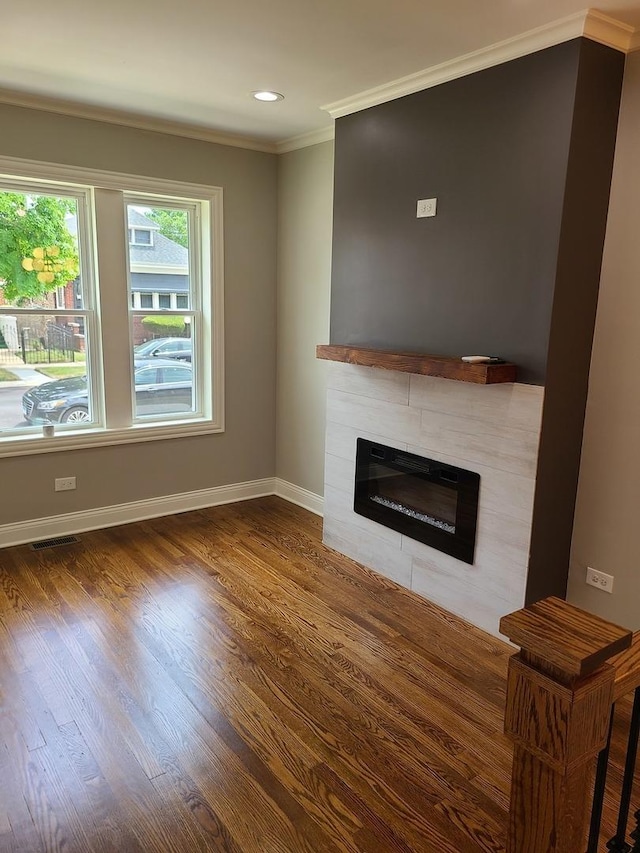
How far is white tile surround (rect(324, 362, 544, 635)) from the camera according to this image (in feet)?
9.11

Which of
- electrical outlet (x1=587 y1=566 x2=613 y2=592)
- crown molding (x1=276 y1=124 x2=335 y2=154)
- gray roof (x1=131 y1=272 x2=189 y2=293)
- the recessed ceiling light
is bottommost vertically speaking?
electrical outlet (x1=587 y1=566 x2=613 y2=592)

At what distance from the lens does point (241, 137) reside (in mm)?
4297

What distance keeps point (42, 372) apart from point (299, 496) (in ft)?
6.72

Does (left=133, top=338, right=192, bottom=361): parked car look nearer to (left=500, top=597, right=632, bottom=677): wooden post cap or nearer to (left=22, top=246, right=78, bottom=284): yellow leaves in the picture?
(left=22, top=246, right=78, bottom=284): yellow leaves

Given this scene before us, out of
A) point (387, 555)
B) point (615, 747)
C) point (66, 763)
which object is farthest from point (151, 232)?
point (615, 747)

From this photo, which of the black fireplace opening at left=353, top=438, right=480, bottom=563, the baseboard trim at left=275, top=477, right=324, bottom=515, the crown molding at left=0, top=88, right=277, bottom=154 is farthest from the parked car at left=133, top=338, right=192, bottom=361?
the black fireplace opening at left=353, top=438, right=480, bottom=563

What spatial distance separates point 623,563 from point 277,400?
9.49ft

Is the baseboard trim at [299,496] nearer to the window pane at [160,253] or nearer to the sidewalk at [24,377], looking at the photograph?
the window pane at [160,253]

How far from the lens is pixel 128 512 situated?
4.34 m

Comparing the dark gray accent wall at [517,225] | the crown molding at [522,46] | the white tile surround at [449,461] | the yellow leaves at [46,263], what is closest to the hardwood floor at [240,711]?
the white tile surround at [449,461]

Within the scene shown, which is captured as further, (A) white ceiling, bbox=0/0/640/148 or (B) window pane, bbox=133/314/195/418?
(B) window pane, bbox=133/314/195/418

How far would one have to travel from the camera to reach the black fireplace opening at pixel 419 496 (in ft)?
10.00

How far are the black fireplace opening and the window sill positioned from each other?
143 centimetres

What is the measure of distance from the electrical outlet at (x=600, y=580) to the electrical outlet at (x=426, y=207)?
1.91 m
